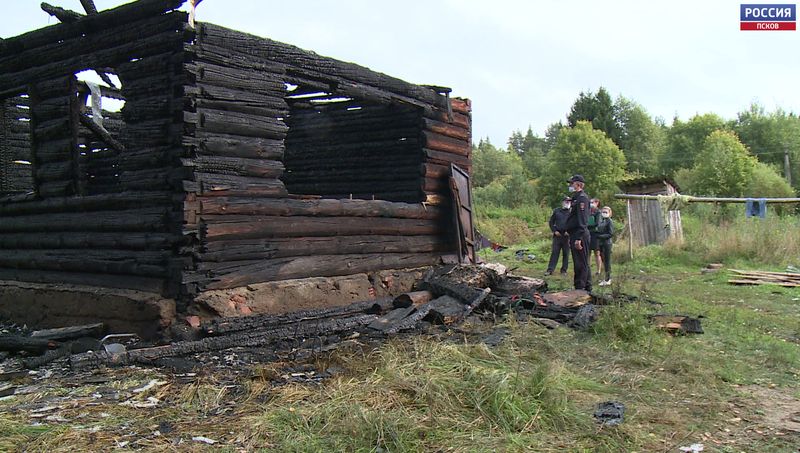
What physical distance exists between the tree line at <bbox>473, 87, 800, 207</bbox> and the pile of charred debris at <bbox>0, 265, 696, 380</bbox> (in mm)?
32078

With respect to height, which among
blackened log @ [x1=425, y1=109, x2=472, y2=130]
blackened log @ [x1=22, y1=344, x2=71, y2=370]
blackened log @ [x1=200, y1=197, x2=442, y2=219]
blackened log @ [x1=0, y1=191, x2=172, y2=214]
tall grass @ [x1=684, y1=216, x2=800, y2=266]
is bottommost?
tall grass @ [x1=684, y1=216, x2=800, y2=266]

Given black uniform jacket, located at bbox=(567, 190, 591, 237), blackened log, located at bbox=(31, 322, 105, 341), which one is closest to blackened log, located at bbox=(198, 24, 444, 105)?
black uniform jacket, located at bbox=(567, 190, 591, 237)

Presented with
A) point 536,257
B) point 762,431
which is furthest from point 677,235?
point 762,431

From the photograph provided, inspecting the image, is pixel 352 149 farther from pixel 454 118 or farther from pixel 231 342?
pixel 231 342

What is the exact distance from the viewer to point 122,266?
7.65 m

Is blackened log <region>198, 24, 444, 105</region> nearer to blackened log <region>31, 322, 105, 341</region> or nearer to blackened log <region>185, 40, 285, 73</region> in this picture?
blackened log <region>185, 40, 285, 73</region>

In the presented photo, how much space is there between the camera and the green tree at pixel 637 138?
54406 mm

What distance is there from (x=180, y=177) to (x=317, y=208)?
2.20 m

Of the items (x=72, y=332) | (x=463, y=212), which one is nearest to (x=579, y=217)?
(x=463, y=212)

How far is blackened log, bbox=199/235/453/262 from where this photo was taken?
7.62 m

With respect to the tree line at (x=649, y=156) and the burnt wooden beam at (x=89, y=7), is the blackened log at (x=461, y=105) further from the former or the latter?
the tree line at (x=649, y=156)

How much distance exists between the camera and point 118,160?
854 centimetres

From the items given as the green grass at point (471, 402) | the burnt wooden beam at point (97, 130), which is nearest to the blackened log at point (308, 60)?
the burnt wooden beam at point (97, 130)

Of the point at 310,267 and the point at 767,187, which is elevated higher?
the point at 767,187
